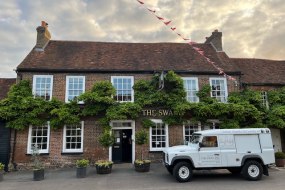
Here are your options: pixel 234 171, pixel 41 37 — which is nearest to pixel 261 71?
pixel 234 171

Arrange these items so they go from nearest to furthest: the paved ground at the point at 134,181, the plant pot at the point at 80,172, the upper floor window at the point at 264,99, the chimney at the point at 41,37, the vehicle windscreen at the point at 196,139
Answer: the paved ground at the point at 134,181 < the vehicle windscreen at the point at 196,139 < the plant pot at the point at 80,172 < the upper floor window at the point at 264,99 < the chimney at the point at 41,37

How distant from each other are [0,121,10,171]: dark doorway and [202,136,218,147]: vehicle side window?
11.4m

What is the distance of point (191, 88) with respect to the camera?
1602 centimetres

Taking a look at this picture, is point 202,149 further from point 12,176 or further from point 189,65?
point 12,176

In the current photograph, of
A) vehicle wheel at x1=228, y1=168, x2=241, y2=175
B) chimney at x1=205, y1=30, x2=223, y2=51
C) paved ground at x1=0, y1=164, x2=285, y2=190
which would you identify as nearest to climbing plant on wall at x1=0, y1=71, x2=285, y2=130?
paved ground at x1=0, y1=164, x2=285, y2=190

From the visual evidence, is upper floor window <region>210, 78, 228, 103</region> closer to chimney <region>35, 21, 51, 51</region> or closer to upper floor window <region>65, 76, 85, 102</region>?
upper floor window <region>65, 76, 85, 102</region>

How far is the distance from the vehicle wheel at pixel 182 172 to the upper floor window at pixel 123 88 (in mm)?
6272

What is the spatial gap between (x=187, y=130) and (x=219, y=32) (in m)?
8.81

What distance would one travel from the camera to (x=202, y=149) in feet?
34.4

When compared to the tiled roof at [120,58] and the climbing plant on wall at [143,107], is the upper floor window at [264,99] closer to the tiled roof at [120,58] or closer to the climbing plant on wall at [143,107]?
the climbing plant on wall at [143,107]

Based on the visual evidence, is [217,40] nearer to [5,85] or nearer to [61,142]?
[61,142]

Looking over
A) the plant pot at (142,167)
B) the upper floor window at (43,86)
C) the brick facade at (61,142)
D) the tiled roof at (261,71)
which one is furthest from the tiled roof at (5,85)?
the tiled roof at (261,71)

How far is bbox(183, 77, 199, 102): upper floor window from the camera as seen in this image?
1589 centimetres

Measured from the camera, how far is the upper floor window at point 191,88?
15891mm
